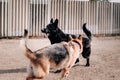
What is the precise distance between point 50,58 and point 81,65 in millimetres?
3670

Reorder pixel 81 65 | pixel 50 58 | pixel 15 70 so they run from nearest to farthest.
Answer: pixel 50 58 → pixel 15 70 → pixel 81 65

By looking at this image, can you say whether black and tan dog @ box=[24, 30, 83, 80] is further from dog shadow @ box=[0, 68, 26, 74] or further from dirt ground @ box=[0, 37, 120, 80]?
dog shadow @ box=[0, 68, 26, 74]

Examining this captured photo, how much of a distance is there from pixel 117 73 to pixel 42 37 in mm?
7961

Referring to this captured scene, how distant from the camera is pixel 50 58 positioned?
7172 millimetres

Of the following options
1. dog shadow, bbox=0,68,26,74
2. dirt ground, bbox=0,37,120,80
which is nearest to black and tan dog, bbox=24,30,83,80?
dirt ground, bbox=0,37,120,80

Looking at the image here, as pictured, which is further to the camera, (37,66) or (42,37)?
(42,37)

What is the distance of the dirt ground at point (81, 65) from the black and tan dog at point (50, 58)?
310mm

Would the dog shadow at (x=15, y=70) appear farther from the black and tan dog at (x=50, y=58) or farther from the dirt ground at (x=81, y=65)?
the black and tan dog at (x=50, y=58)

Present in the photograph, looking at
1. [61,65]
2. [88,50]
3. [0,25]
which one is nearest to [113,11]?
[0,25]

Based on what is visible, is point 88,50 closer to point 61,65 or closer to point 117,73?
point 117,73

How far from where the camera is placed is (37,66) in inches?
273

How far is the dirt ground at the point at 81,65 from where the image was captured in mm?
9141

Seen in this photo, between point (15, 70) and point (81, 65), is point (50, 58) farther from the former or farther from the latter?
point (81, 65)

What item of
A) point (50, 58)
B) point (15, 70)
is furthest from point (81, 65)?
point (50, 58)
